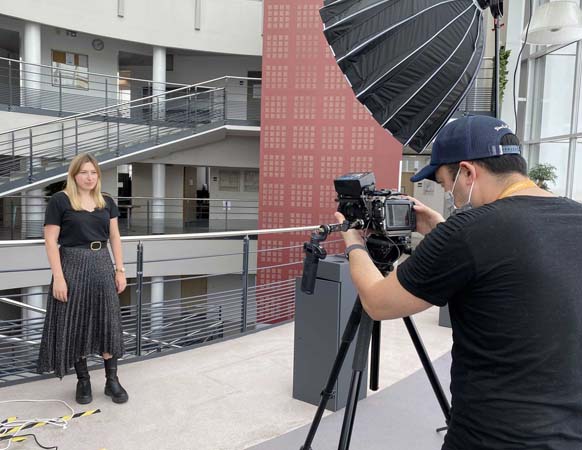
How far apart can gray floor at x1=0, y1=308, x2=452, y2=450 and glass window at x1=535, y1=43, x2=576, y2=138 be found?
7382 millimetres

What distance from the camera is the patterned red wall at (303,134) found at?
31.1ft

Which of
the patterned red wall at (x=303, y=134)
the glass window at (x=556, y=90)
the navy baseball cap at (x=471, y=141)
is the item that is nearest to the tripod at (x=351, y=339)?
the navy baseball cap at (x=471, y=141)

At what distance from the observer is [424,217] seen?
1.45 m

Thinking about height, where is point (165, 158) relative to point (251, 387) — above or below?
above

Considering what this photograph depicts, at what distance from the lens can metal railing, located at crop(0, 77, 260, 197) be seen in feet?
32.0


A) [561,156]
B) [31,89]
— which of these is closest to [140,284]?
[561,156]

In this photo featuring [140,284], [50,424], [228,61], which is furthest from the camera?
[228,61]

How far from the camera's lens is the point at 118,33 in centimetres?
1181

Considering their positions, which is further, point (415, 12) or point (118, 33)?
point (118, 33)

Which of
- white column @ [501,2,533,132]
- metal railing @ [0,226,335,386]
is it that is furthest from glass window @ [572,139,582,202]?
metal railing @ [0,226,335,386]

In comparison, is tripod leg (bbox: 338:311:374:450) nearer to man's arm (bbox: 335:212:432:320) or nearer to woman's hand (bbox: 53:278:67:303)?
man's arm (bbox: 335:212:432:320)

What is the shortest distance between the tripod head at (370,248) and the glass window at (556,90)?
8793mm

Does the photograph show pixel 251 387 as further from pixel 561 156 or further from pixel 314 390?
pixel 561 156

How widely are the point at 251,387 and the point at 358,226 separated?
5.87 feet
